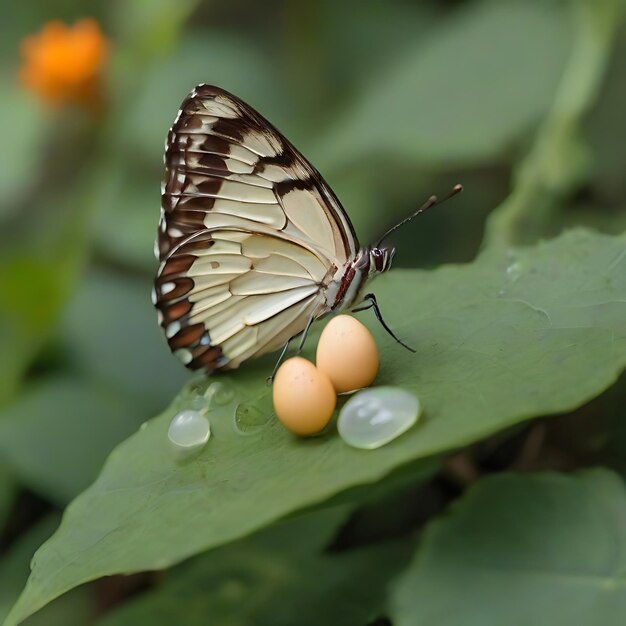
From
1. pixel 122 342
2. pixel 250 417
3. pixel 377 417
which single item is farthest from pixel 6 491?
pixel 377 417

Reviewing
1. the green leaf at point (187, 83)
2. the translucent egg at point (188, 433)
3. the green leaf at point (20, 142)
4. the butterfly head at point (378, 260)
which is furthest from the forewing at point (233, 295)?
the green leaf at point (20, 142)

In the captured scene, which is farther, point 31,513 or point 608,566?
point 31,513

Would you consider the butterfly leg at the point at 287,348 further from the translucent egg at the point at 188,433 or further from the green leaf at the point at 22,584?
the green leaf at the point at 22,584

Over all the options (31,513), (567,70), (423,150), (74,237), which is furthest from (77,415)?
(567,70)

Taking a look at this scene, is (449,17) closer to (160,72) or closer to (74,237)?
(160,72)

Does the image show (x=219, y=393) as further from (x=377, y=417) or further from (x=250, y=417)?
(x=377, y=417)

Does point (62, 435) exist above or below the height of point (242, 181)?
below
